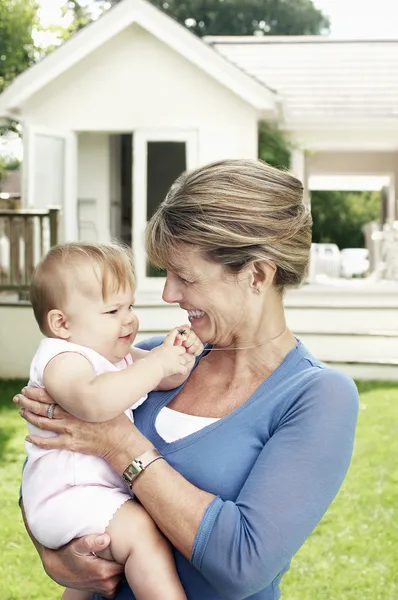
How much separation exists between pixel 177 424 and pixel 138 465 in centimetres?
19

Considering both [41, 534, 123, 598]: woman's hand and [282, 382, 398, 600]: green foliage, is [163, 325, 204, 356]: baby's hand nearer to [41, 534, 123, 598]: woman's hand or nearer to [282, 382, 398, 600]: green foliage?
[41, 534, 123, 598]: woman's hand

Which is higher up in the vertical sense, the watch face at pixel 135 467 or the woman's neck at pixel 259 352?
the woman's neck at pixel 259 352

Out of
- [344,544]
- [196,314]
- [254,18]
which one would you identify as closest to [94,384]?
[196,314]

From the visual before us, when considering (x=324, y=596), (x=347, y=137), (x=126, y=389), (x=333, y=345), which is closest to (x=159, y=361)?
(x=126, y=389)

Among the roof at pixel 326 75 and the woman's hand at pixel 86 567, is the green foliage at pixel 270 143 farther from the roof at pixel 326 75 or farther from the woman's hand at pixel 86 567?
the woman's hand at pixel 86 567

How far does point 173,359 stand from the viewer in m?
2.19

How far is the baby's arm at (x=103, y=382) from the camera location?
211cm

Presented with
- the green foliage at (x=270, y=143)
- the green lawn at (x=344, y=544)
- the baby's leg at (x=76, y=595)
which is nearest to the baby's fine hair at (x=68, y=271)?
the baby's leg at (x=76, y=595)

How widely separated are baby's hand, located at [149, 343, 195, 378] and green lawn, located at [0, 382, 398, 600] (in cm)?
321

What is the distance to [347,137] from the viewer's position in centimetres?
1328

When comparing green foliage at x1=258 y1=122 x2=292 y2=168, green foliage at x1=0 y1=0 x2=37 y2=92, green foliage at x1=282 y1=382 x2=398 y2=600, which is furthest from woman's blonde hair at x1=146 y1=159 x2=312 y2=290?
green foliage at x1=0 y1=0 x2=37 y2=92

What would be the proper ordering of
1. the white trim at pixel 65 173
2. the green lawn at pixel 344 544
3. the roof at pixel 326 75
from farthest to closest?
the roof at pixel 326 75 < the white trim at pixel 65 173 < the green lawn at pixel 344 544

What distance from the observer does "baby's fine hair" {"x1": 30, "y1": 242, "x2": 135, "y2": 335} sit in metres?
2.40

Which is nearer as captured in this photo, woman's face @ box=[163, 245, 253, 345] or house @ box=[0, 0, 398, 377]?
woman's face @ box=[163, 245, 253, 345]
